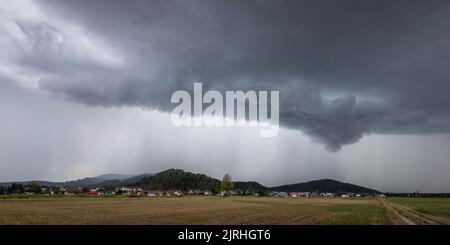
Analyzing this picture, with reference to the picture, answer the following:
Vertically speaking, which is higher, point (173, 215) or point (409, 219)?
point (173, 215)

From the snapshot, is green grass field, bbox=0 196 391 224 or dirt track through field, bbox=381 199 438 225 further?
dirt track through field, bbox=381 199 438 225

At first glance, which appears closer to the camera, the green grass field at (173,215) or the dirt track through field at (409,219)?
the green grass field at (173,215)

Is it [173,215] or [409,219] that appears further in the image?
[409,219]

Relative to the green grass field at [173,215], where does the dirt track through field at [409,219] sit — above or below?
below

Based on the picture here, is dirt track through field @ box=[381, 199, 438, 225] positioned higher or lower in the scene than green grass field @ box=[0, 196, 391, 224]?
lower
